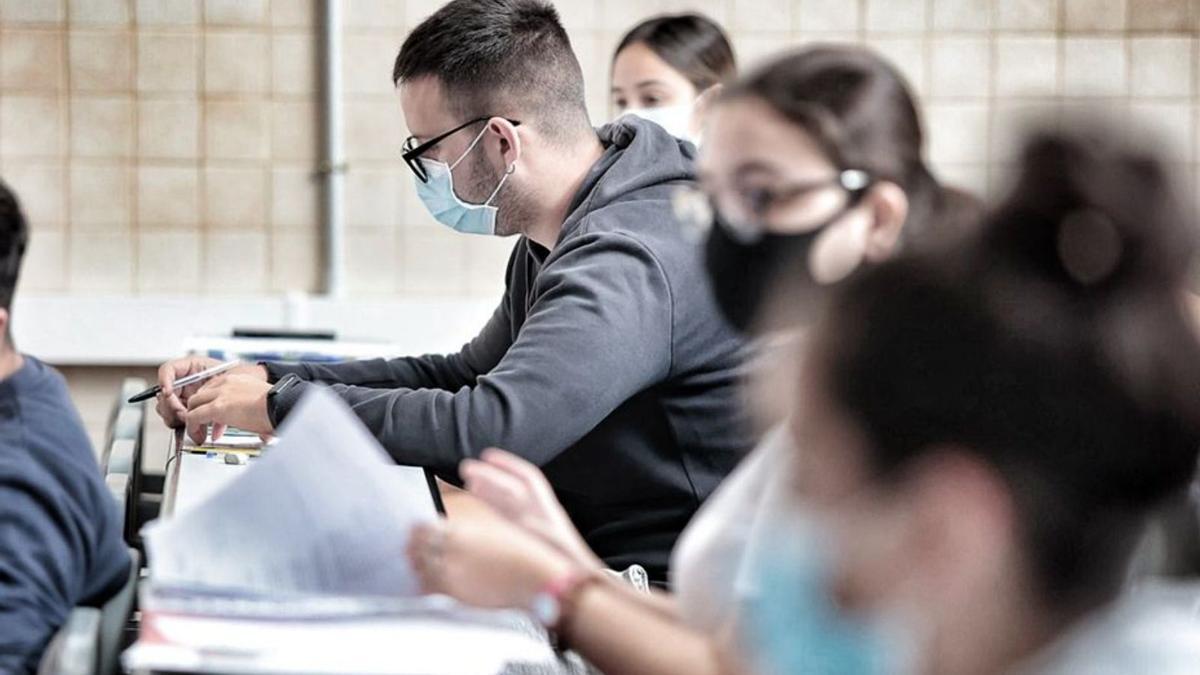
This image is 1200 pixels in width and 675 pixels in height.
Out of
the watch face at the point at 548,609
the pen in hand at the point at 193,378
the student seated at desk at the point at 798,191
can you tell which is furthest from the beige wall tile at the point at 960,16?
the watch face at the point at 548,609

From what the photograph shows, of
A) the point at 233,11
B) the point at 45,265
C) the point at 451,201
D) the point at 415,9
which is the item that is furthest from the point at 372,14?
the point at 451,201

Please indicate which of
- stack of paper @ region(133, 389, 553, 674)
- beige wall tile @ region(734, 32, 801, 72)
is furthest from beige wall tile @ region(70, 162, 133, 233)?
stack of paper @ region(133, 389, 553, 674)

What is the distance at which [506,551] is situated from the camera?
129 cm

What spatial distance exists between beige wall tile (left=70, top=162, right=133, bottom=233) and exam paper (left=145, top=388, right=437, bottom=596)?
3497 millimetres

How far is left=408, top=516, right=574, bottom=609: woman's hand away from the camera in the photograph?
1.27m

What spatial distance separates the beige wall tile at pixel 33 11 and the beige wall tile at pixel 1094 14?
2.69 meters

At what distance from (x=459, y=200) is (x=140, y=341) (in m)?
2.39

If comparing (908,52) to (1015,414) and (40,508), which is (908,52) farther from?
(1015,414)

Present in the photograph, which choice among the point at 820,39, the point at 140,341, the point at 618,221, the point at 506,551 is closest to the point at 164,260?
the point at 140,341

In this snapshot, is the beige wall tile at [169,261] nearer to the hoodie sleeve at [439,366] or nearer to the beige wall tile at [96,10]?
the beige wall tile at [96,10]

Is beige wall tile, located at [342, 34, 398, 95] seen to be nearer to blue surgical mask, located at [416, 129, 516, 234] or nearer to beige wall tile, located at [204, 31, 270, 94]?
beige wall tile, located at [204, 31, 270, 94]

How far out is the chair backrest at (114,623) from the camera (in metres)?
1.53

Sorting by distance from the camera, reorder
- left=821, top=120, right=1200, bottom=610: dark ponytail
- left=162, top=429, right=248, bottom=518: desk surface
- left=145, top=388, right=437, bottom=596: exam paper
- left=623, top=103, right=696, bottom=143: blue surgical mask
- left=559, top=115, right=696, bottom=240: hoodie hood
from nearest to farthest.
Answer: left=821, top=120, right=1200, bottom=610: dark ponytail → left=145, top=388, right=437, bottom=596: exam paper → left=162, top=429, right=248, bottom=518: desk surface → left=559, top=115, right=696, bottom=240: hoodie hood → left=623, top=103, right=696, bottom=143: blue surgical mask

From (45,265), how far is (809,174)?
349 centimetres
